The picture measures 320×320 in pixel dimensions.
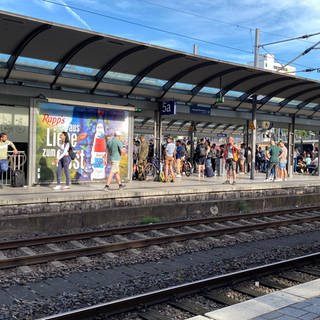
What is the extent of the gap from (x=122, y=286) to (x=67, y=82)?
8112 millimetres

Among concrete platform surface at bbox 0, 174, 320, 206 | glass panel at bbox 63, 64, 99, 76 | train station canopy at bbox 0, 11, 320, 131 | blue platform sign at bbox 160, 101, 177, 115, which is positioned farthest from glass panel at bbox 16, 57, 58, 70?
blue platform sign at bbox 160, 101, 177, 115

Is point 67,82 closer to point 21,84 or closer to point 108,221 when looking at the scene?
point 21,84

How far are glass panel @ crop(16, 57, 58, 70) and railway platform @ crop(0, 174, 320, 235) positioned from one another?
321cm

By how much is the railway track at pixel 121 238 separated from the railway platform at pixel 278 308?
344 centimetres

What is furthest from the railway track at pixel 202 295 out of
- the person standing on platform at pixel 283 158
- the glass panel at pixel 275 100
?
the glass panel at pixel 275 100

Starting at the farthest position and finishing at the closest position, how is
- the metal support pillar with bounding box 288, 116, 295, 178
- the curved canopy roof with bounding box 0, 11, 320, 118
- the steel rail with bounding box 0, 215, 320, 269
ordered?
the metal support pillar with bounding box 288, 116, 295, 178, the curved canopy roof with bounding box 0, 11, 320, 118, the steel rail with bounding box 0, 215, 320, 269

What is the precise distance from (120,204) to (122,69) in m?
3.99

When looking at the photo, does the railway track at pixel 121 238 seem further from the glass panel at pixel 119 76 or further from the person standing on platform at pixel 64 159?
the glass panel at pixel 119 76

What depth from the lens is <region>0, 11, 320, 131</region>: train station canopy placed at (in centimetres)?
1100

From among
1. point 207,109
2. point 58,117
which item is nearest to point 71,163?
point 58,117

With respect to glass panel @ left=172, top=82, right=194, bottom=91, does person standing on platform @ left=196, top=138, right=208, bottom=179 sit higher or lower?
lower

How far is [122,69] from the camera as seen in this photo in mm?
13383

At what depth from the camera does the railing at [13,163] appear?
511 inches

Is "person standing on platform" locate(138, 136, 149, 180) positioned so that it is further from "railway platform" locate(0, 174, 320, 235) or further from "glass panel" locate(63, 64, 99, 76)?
"glass panel" locate(63, 64, 99, 76)
